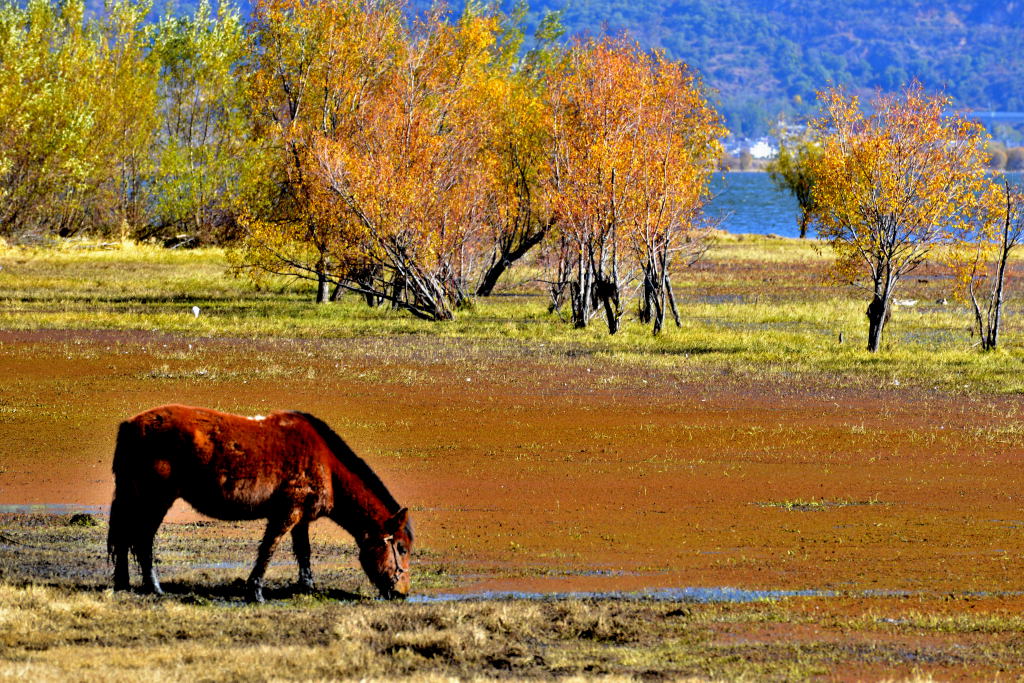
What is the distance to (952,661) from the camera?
9.05 meters

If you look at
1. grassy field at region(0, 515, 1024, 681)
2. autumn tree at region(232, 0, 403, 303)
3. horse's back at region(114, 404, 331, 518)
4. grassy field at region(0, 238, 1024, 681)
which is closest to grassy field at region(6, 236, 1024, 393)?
grassy field at region(0, 238, 1024, 681)

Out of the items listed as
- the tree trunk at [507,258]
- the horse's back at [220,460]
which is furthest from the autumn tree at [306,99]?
the horse's back at [220,460]

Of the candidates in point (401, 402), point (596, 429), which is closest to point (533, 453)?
point (596, 429)

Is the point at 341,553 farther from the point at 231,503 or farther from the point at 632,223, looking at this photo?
the point at 632,223

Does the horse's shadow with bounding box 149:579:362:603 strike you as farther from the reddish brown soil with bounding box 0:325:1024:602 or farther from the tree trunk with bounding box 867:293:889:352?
the tree trunk with bounding box 867:293:889:352

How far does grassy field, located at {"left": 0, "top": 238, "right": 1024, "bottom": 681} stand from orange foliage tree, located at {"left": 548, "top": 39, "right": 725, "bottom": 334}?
6.04 ft

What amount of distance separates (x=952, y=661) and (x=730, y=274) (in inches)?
1979

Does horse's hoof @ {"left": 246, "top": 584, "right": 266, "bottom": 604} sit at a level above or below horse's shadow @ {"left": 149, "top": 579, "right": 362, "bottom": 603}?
above

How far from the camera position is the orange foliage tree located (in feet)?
110

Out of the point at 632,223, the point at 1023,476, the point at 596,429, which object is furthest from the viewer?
the point at 632,223

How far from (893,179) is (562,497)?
18.2m

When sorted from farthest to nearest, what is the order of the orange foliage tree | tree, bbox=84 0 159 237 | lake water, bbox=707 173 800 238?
lake water, bbox=707 173 800 238, tree, bbox=84 0 159 237, the orange foliage tree

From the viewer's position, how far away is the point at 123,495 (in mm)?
10102

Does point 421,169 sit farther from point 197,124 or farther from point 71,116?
point 197,124
